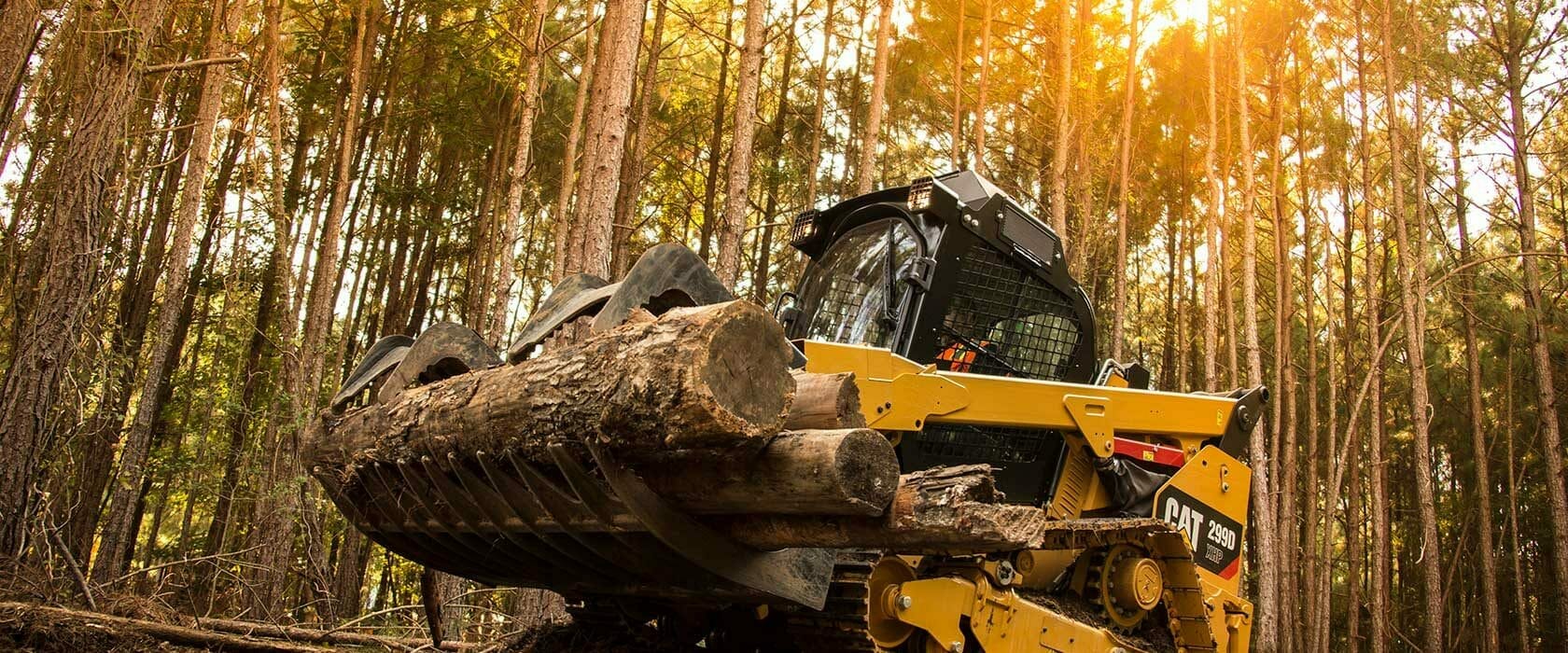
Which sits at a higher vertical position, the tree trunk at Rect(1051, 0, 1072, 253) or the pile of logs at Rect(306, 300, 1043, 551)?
the tree trunk at Rect(1051, 0, 1072, 253)

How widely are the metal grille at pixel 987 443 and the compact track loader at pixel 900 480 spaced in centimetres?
1

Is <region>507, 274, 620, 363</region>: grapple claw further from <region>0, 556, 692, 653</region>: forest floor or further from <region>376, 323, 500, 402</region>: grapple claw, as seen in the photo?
<region>0, 556, 692, 653</region>: forest floor

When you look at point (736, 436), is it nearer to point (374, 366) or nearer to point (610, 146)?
point (374, 366)

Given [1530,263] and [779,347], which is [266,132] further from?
[1530,263]

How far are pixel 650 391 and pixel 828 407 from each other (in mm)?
604

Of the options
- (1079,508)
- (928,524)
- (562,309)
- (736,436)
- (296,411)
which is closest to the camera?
(736,436)

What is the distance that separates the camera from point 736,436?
10.3 feet

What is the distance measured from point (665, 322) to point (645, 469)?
1.87ft

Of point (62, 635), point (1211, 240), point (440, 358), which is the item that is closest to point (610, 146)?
point (440, 358)

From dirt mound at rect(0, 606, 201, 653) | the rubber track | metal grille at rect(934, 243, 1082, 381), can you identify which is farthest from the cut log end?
dirt mound at rect(0, 606, 201, 653)

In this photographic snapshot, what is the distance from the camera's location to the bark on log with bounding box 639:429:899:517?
124 inches

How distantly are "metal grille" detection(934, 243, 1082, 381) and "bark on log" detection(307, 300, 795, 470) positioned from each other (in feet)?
7.60

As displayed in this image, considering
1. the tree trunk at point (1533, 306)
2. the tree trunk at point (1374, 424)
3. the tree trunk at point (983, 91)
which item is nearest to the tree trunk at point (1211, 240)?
the tree trunk at point (1374, 424)

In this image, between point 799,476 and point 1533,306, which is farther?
point 1533,306
